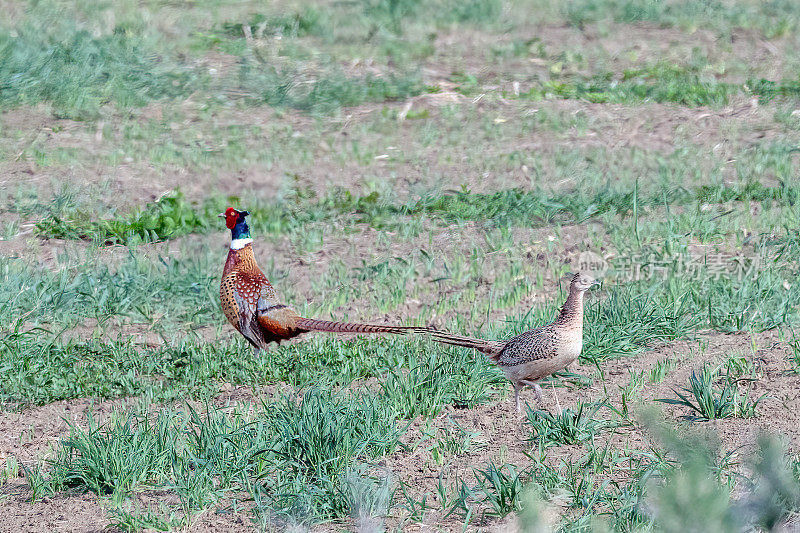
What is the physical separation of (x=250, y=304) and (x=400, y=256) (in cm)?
211

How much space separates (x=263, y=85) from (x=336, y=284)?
4867 mm

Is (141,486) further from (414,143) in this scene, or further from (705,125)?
(705,125)

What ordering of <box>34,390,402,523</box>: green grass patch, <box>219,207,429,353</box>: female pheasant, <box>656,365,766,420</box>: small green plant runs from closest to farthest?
<box>34,390,402,523</box>: green grass patch < <box>656,365,766,420</box>: small green plant < <box>219,207,429,353</box>: female pheasant

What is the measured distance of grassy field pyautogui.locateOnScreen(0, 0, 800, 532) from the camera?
4.23 metres

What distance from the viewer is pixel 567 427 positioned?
15.1ft

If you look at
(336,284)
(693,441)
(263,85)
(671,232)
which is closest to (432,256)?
(336,284)

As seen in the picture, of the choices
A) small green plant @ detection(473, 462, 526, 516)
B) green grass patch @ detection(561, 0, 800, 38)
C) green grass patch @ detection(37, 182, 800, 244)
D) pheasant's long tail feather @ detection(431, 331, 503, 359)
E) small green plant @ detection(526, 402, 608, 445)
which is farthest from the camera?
green grass patch @ detection(561, 0, 800, 38)

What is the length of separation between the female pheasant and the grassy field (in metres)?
0.16

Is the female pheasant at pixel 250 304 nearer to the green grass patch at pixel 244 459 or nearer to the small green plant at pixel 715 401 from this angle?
the green grass patch at pixel 244 459

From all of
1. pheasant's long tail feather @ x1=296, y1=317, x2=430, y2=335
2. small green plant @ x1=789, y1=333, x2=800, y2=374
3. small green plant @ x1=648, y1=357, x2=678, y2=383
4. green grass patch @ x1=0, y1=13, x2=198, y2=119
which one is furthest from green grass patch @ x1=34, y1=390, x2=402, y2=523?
green grass patch @ x1=0, y1=13, x2=198, y2=119

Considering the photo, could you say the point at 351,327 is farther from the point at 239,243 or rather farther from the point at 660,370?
the point at 660,370

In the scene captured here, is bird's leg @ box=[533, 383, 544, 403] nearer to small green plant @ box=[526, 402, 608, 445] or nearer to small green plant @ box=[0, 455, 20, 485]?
small green plant @ box=[526, 402, 608, 445]

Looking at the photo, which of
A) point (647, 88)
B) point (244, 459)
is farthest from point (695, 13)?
point (244, 459)

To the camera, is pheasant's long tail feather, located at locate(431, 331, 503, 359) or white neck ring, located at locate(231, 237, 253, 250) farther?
white neck ring, located at locate(231, 237, 253, 250)
